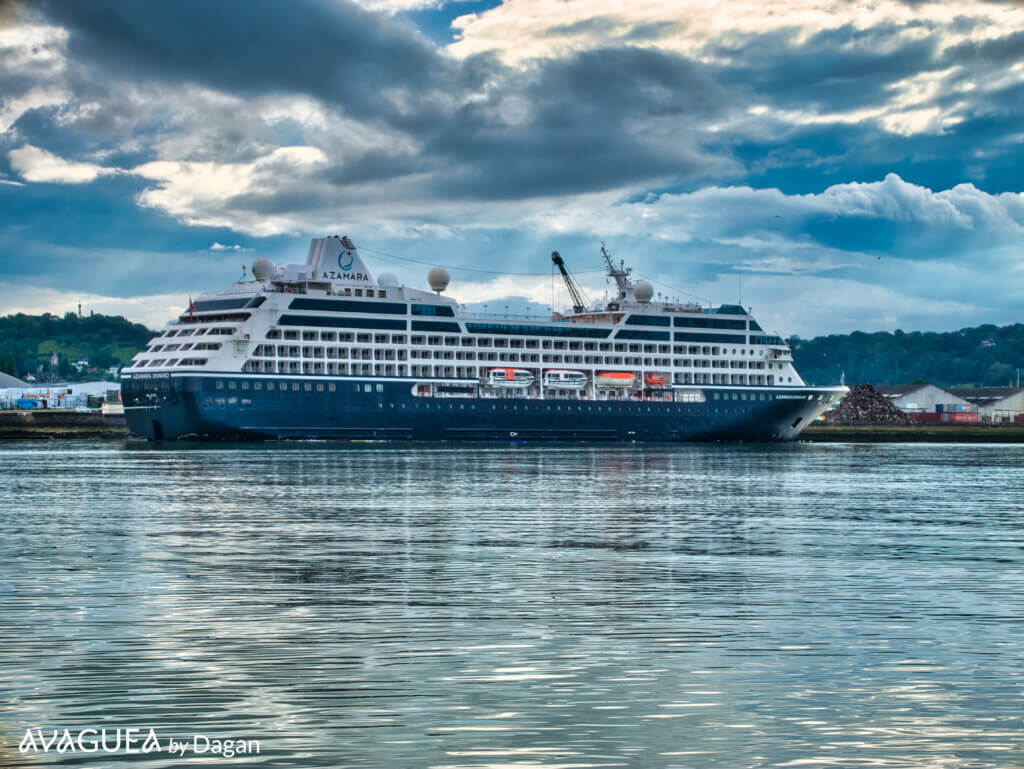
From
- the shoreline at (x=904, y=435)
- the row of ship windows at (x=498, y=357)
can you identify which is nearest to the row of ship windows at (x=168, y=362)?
the row of ship windows at (x=498, y=357)

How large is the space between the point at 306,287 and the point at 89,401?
310 feet

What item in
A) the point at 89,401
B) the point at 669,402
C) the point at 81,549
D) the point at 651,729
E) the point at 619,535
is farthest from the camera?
the point at 89,401

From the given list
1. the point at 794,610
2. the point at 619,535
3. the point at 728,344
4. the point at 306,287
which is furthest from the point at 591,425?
the point at 794,610

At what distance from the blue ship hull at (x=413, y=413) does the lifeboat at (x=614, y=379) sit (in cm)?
292

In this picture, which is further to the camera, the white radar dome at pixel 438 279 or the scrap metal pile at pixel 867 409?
the scrap metal pile at pixel 867 409

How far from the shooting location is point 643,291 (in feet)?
404

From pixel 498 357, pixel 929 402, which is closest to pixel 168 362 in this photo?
pixel 498 357

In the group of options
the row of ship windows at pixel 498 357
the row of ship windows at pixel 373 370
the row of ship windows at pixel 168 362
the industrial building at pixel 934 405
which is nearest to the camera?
the row of ship windows at pixel 168 362

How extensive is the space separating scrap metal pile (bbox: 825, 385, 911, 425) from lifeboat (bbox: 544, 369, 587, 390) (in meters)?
71.4

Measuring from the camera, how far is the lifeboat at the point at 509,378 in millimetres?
109062

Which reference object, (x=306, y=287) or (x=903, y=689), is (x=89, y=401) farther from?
(x=903, y=689)

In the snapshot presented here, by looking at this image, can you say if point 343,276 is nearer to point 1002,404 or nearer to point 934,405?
point 934,405

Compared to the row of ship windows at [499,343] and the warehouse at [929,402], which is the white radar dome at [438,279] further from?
the warehouse at [929,402]

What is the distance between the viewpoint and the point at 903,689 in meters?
13.4
